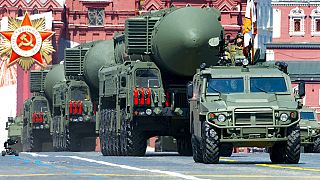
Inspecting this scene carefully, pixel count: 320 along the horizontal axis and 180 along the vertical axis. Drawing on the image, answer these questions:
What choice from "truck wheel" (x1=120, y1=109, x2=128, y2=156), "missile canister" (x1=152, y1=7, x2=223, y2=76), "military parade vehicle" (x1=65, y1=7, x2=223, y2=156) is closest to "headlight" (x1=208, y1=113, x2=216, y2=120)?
"military parade vehicle" (x1=65, y1=7, x2=223, y2=156)

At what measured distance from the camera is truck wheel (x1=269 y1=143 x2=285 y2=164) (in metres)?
32.4

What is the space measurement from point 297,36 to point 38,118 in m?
70.4

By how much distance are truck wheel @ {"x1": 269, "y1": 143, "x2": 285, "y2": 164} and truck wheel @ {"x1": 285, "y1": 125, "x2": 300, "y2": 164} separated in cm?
20

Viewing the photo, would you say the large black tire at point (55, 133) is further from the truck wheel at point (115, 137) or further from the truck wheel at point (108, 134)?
the truck wheel at point (115, 137)

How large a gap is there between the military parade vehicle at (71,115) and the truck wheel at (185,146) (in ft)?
52.0

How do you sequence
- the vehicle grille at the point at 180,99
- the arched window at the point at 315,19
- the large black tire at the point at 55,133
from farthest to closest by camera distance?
the arched window at the point at 315,19 → the large black tire at the point at 55,133 → the vehicle grille at the point at 180,99

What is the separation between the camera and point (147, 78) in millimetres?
45969

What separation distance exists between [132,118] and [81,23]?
85.3 metres

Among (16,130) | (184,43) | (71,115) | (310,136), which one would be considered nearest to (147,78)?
(184,43)

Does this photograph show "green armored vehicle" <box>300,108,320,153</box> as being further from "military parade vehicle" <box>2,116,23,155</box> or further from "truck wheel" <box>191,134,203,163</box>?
"military parade vehicle" <box>2,116,23,155</box>

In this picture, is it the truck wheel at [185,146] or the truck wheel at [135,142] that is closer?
the truck wheel at [135,142]

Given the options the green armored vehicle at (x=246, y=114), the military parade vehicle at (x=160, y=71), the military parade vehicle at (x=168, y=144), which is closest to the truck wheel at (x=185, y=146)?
the military parade vehicle at (x=160, y=71)

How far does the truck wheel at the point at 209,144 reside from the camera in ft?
105

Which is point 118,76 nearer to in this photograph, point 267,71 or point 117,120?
point 117,120
